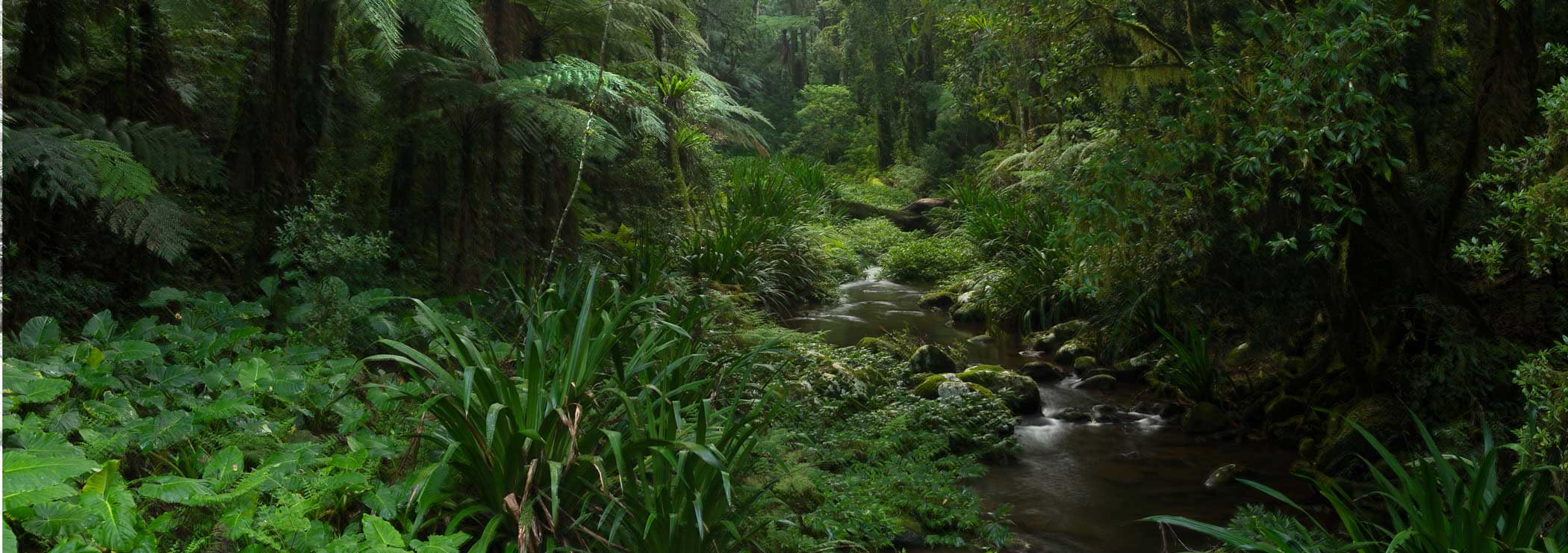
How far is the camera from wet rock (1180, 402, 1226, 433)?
6031 millimetres

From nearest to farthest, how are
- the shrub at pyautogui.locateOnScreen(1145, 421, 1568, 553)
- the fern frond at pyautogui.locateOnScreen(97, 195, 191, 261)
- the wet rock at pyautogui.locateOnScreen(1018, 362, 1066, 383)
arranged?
1. the shrub at pyautogui.locateOnScreen(1145, 421, 1568, 553)
2. the fern frond at pyautogui.locateOnScreen(97, 195, 191, 261)
3. the wet rock at pyautogui.locateOnScreen(1018, 362, 1066, 383)

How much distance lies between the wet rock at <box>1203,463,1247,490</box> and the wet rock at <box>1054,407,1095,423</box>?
1.18 m

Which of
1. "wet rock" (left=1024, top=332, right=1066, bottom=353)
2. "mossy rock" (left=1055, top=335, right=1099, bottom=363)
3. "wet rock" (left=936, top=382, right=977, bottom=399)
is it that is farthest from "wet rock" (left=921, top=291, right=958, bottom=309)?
"wet rock" (left=936, top=382, right=977, bottom=399)

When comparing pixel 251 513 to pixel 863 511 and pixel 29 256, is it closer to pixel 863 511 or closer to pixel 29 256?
pixel 29 256

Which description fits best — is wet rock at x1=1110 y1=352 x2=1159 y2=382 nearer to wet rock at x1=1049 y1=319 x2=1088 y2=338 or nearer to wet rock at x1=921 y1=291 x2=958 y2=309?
Answer: wet rock at x1=1049 y1=319 x2=1088 y2=338

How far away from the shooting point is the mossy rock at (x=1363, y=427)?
16.1 ft

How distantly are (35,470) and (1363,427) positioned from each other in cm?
550

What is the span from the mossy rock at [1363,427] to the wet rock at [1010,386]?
1841 mm

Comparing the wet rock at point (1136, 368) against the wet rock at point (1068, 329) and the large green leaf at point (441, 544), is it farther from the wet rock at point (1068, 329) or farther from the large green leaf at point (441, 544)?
the large green leaf at point (441, 544)

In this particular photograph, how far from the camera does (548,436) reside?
291cm

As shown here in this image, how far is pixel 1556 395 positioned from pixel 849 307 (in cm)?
708

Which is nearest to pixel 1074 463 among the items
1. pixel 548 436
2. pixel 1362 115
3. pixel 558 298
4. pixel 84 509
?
pixel 1362 115

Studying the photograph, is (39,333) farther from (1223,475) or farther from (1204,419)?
(1204,419)

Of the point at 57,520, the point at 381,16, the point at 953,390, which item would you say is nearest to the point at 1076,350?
the point at 953,390
